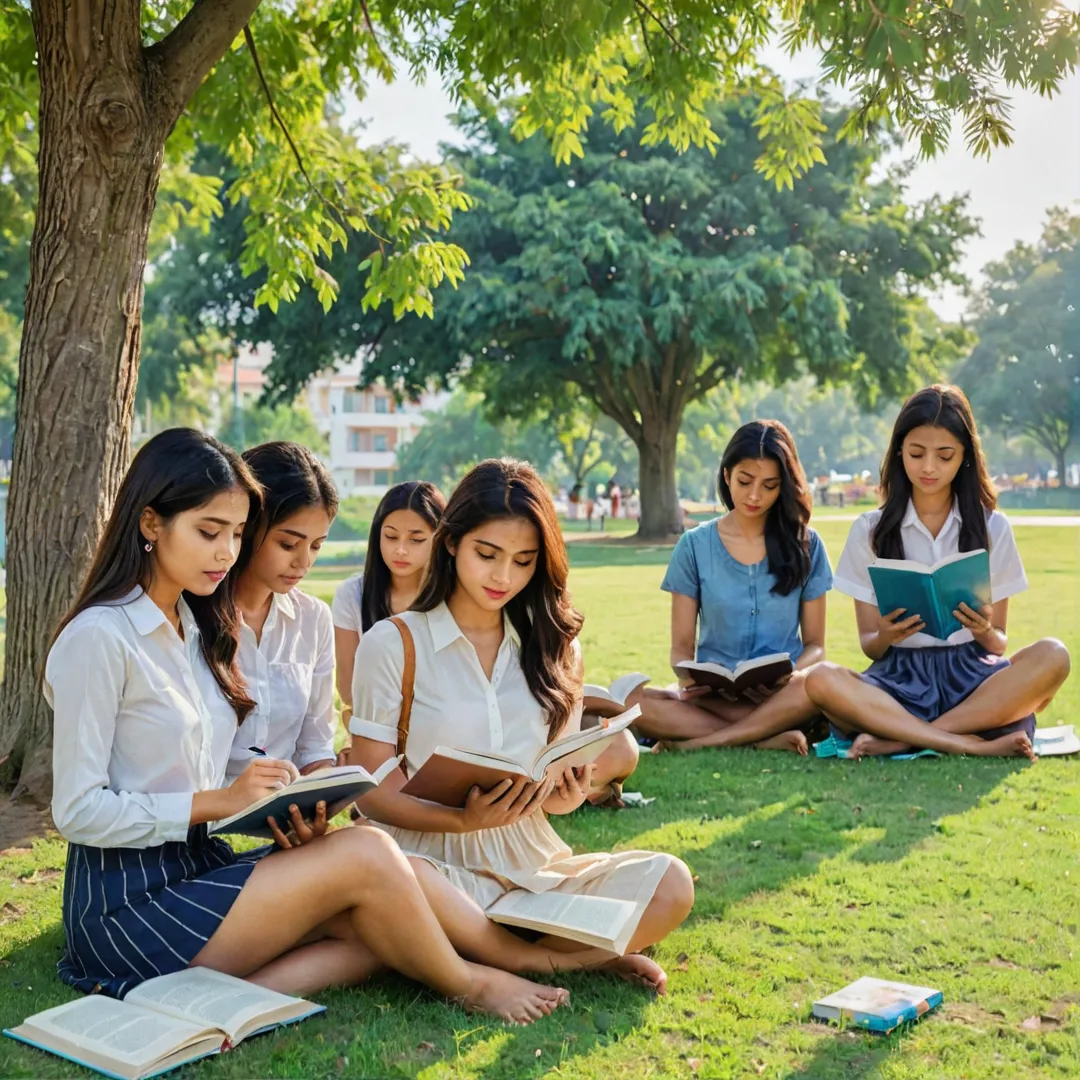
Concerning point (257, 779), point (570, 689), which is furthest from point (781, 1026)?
point (257, 779)

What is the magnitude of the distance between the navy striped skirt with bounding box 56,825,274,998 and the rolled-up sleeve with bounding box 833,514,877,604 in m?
3.77

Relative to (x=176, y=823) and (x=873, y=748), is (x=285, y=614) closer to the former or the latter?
(x=176, y=823)

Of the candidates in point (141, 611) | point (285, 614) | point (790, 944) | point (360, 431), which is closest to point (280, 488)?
point (285, 614)

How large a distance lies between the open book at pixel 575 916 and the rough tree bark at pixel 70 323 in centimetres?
262

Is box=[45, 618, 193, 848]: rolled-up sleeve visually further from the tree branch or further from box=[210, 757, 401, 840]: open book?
the tree branch

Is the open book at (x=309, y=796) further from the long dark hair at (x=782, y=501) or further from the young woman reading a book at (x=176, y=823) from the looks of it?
the long dark hair at (x=782, y=501)

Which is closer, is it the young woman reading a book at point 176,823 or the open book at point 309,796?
the open book at point 309,796

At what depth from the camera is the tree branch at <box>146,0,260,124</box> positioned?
5484 millimetres

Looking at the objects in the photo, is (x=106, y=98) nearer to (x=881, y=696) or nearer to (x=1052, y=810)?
(x=881, y=696)

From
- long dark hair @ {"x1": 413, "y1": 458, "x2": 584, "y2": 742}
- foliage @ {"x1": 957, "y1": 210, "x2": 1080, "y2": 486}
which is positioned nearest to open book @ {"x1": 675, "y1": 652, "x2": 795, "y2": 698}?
long dark hair @ {"x1": 413, "y1": 458, "x2": 584, "y2": 742}

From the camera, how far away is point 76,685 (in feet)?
10.2

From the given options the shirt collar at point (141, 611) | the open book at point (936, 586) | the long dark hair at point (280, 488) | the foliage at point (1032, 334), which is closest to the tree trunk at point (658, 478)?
the foliage at point (1032, 334)

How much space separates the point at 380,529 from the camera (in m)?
5.43

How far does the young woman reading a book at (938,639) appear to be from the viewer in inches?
237
